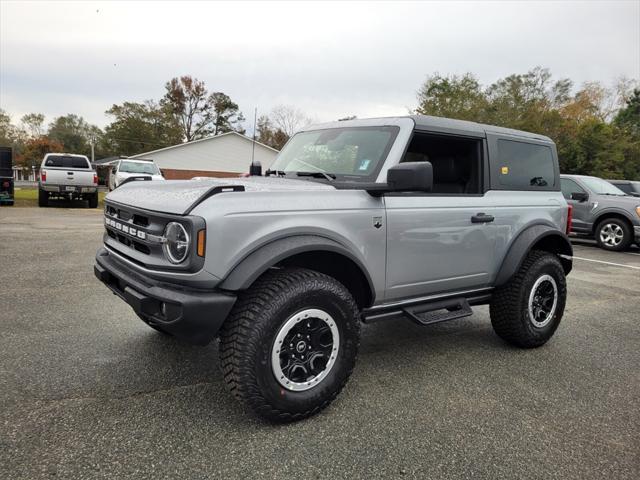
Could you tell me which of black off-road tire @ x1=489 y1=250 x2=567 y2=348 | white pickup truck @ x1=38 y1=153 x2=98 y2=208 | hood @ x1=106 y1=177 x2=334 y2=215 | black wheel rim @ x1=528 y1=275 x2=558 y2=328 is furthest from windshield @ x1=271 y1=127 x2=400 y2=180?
white pickup truck @ x1=38 y1=153 x2=98 y2=208

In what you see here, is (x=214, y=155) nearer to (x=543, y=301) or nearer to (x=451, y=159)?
(x=451, y=159)

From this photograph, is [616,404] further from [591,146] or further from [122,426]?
[591,146]

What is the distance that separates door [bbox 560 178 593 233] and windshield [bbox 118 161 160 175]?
46.5ft

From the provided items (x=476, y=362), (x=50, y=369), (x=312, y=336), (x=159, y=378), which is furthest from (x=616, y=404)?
(x=50, y=369)

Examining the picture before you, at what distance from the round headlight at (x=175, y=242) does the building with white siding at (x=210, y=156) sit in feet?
113

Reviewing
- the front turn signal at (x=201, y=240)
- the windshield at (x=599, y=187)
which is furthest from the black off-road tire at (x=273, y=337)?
the windshield at (x=599, y=187)

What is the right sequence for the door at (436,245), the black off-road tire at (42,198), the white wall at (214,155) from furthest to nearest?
the white wall at (214,155)
the black off-road tire at (42,198)
the door at (436,245)

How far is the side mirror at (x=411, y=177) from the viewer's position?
2.66 m

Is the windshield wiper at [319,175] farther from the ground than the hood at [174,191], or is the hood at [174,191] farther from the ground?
the windshield wiper at [319,175]

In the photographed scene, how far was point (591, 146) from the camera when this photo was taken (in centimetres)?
2881

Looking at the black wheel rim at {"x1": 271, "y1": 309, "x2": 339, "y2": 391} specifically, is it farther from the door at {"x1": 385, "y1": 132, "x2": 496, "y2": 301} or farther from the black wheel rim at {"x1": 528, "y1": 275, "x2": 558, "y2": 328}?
the black wheel rim at {"x1": 528, "y1": 275, "x2": 558, "y2": 328}

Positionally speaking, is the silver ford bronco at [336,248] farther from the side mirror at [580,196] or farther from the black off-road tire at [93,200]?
the black off-road tire at [93,200]

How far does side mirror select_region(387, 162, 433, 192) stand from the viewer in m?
2.66

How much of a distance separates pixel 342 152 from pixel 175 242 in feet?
5.13
